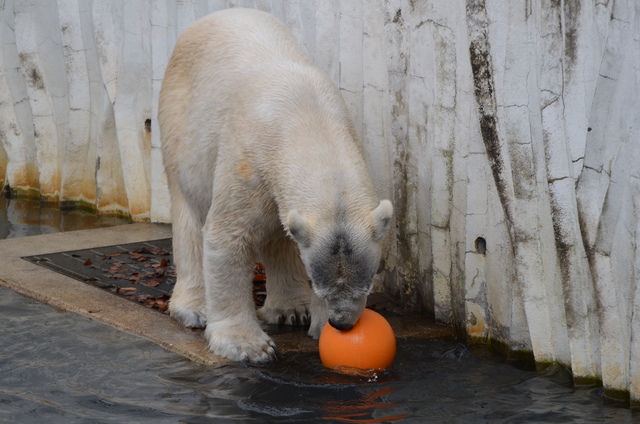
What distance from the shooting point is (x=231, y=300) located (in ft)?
17.6

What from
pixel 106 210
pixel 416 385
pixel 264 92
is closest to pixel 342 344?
pixel 416 385

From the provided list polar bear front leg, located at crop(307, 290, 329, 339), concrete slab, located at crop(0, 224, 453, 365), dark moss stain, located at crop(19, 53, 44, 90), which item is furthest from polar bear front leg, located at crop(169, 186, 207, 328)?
dark moss stain, located at crop(19, 53, 44, 90)

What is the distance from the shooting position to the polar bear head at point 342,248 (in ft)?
14.8

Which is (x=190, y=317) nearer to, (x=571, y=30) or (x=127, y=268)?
(x=127, y=268)

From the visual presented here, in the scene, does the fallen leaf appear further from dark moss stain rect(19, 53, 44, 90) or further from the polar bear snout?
dark moss stain rect(19, 53, 44, 90)

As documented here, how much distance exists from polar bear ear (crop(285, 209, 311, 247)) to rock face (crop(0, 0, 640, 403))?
Answer: 1279 millimetres

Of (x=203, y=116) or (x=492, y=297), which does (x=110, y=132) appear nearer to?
(x=203, y=116)

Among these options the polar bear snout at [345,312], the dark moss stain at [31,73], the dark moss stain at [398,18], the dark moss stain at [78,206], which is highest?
the dark moss stain at [31,73]

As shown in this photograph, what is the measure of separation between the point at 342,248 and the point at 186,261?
72.8 inches

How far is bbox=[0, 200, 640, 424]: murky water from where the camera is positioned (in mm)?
4480

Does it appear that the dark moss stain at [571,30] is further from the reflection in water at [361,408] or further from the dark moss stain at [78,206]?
the dark moss stain at [78,206]

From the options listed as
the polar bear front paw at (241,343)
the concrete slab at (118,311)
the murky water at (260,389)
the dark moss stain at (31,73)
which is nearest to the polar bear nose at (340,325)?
the murky water at (260,389)

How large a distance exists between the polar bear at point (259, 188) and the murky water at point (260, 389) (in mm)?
363

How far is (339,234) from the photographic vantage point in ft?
14.8
